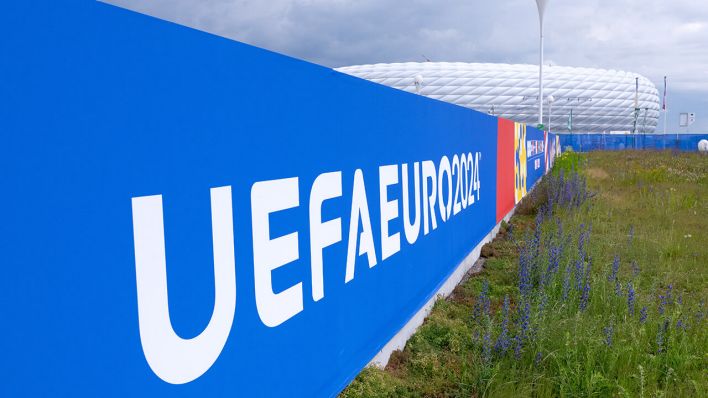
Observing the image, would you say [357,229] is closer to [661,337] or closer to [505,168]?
[661,337]

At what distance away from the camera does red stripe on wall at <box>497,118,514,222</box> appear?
8859mm

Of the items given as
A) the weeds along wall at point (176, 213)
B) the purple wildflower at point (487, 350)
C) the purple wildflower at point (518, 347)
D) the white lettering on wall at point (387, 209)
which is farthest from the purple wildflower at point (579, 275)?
the weeds along wall at point (176, 213)

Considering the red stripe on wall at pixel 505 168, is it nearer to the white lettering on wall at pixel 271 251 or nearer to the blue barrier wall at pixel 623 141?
the white lettering on wall at pixel 271 251

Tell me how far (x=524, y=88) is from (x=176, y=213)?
87.7 m

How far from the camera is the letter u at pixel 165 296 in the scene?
5.10 feet

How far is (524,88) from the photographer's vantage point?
84.4 meters

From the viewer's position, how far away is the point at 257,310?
215 cm

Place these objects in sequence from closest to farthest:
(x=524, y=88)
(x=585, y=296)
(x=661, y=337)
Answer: (x=661, y=337)
(x=585, y=296)
(x=524, y=88)

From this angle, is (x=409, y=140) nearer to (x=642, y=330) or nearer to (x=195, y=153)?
(x=642, y=330)

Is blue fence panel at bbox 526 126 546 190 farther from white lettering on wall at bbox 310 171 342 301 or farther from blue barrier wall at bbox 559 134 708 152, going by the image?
blue barrier wall at bbox 559 134 708 152

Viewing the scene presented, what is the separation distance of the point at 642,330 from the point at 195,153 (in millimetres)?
3499

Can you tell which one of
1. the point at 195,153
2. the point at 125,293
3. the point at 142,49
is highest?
the point at 142,49

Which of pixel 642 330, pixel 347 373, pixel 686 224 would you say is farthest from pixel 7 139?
pixel 686 224

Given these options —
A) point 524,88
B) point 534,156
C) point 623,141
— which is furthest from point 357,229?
point 524,88
